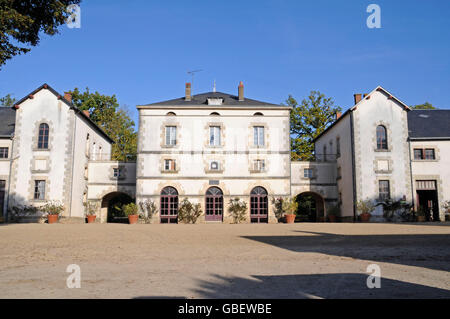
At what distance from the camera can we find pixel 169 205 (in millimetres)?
27344

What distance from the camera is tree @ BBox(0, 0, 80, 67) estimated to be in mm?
12508

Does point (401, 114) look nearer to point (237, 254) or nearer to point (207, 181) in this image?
point (207, 181)

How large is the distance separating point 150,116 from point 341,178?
1403 centimetres

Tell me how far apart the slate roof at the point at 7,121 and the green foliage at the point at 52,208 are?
557 cm

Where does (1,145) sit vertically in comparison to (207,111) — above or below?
below

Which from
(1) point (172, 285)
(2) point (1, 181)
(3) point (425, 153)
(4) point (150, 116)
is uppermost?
(4) point (150, 116)

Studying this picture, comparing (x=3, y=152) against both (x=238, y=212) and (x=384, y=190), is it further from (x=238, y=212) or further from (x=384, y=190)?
(x=384, y=190)

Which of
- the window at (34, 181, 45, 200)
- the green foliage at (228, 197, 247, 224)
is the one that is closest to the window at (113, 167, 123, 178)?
the window at (34, 181, 45, 200)

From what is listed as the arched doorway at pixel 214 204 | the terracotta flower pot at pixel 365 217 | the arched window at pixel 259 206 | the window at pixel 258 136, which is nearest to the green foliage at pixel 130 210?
the arched doorway at pixel 214 204

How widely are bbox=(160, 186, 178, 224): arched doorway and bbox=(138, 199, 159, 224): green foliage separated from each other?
569 mm

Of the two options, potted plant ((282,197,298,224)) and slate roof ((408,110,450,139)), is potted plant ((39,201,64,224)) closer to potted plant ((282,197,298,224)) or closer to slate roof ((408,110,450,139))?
potted plant ((282,197,298,224))

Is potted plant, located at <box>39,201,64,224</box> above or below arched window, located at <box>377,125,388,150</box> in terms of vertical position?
below

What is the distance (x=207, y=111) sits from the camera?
28.3 metres
